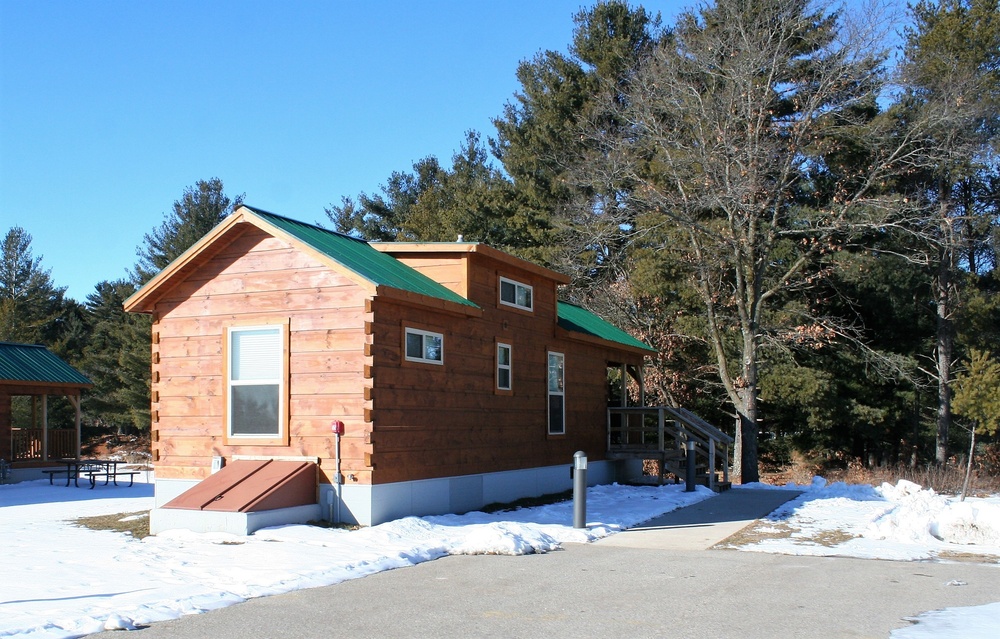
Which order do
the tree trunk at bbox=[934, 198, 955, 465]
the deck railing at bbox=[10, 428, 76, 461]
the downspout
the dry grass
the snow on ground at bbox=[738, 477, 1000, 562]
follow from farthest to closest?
the tree trunk at bbox=[934, 198, 955, 465] < the deck railing at bbox=[10, 428, 76, 461] < the dry grass < the downspout < the snow on ground at bbox=[738, 477, 1000, 562]

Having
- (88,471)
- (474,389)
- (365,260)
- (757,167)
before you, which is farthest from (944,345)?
(88,471)

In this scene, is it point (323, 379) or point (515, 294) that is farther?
point (515, 294)

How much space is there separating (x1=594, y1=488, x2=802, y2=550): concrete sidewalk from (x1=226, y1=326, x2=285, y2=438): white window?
4.97 meters

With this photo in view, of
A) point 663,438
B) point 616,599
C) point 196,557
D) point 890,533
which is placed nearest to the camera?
point 616,599

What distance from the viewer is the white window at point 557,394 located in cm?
→ 1802

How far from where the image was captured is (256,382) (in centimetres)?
1335

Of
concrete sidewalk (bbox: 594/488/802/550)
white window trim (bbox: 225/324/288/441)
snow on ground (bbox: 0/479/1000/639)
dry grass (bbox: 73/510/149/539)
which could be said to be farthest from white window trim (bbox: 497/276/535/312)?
dry grass (bbox: 73/510/149/539)

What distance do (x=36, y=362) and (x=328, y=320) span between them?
15384 mm

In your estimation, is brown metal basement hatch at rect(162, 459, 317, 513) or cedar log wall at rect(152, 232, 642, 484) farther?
cedar log wall at rect(152, 232, 642, 484)

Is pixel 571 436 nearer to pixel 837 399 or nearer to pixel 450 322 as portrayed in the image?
pixel 450 322

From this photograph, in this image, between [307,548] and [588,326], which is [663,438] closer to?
[588,326]

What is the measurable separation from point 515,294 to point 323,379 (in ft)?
16.3

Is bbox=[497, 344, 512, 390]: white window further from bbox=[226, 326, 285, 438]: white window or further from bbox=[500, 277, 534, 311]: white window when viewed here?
bbox=[226, 326, 285, 438]: white window

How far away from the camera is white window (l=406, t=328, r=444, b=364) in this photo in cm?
1342
